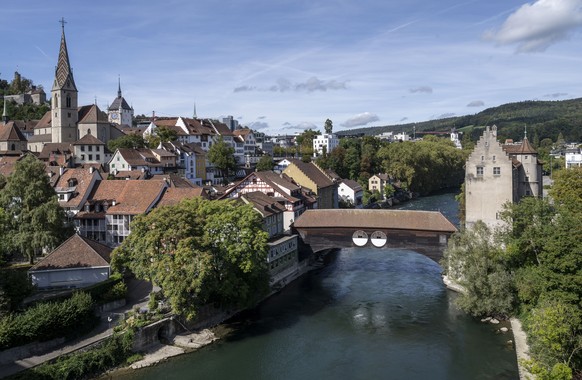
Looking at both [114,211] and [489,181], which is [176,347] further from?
[489,181]

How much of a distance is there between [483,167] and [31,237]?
3017 centimetres

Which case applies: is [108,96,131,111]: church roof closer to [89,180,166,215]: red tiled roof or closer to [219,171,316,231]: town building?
[219,171,316,231]: town building

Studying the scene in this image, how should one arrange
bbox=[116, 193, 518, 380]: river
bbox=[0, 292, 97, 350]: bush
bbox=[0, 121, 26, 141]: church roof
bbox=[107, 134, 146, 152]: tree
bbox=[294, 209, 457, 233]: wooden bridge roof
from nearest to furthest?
bbox=[0, 292, 97, 350]: bush < bbox=[116, 193, 518, 380]: river < bbox=[294, 209, 457, 233]: wooden bridge roof < bbox=[107, 134, 146, 152]: tree < bbox=[0, 121, 26, 141]: church roof

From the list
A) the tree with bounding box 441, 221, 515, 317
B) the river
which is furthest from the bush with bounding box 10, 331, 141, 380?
the tree with bounding box 441, 221, 515, 317

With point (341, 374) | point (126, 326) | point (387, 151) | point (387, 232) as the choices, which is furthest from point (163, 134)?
point (341, 374)

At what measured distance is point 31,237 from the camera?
33.5 metres

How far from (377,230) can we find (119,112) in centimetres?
8178

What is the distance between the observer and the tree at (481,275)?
29797mm

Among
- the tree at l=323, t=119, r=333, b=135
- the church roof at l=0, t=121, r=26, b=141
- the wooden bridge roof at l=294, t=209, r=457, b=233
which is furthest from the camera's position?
the tree at l=323, t=119, r=333, b=135

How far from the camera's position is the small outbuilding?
2997cm

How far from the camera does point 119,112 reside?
108 meters

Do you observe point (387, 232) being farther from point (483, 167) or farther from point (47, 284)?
point (47, 284)

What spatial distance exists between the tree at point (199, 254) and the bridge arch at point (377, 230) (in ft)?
30.8

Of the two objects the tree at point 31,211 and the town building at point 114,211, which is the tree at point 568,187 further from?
the tree at point 31,211
